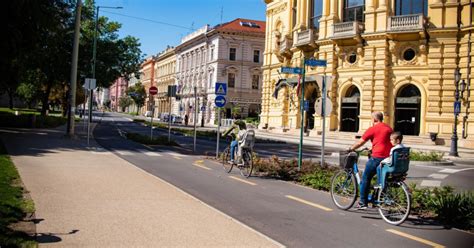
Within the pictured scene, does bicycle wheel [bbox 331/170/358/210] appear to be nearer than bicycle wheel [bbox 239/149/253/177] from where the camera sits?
Yes

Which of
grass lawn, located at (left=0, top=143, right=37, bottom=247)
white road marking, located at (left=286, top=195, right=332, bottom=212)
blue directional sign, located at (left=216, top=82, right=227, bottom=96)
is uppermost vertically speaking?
blue directional sign, located at (left=216, top=82, right=227, bottom=96)

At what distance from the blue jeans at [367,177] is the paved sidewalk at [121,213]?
261 centimetres

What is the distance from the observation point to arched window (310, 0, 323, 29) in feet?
148

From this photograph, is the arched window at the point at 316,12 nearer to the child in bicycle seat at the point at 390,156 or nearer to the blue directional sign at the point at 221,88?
the blue directional sign at the point at 221,88

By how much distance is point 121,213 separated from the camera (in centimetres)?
763

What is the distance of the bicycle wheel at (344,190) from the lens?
8.98 metres

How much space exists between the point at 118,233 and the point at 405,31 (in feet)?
112

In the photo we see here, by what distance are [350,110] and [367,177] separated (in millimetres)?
33393

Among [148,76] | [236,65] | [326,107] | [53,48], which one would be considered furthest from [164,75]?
[326,107]

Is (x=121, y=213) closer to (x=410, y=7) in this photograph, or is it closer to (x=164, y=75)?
(x=410, y=7)

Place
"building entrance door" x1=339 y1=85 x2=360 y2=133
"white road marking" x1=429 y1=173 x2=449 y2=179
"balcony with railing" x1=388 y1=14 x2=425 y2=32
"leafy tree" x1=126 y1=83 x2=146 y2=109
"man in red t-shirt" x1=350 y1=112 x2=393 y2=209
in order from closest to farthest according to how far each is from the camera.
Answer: "man in red t-shirt" x1=350 y1=112 x2=393 y2=209, "white road marking" x1=429 y1=173 x2=449 y2=179, "balcony with railing" x1=388 y1=14 x2=425 y2=32, "building entrance door" x1=339 y1=85 x2=360 y2=133, "leafy tree" x1=126 y1=83 x2=146 y2=109

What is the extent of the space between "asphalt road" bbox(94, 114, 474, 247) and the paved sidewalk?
1.58 ft

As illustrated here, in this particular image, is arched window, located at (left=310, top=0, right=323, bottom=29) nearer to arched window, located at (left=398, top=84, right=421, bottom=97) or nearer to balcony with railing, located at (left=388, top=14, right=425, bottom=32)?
balcony with railing, located at (left=388, top=14, right=425, bottom=32)

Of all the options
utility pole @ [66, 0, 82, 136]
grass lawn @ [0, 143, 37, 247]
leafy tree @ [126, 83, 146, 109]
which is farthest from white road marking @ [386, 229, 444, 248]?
leafy tree @ [126, 83, 146, 109]
